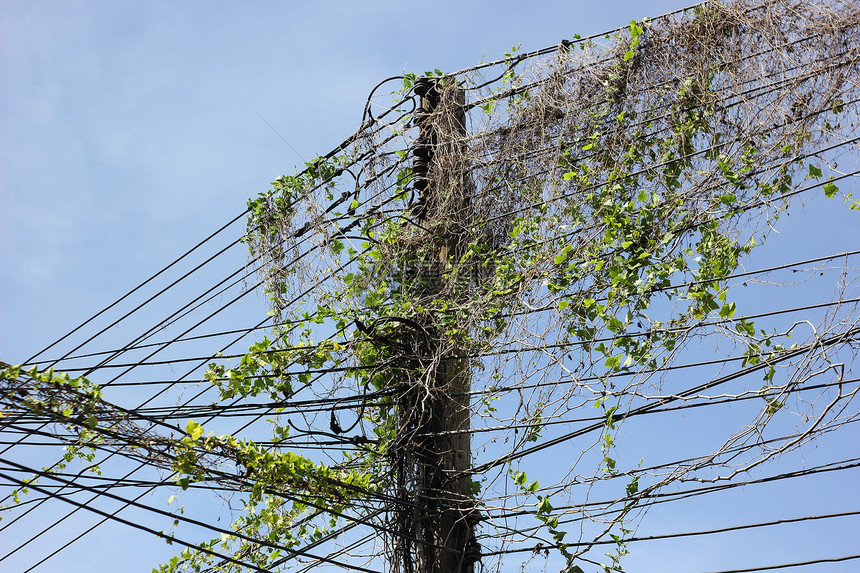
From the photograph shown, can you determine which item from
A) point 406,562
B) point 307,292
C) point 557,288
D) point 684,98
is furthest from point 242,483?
point 684,98

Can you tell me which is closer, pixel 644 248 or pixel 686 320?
pixel 686 320

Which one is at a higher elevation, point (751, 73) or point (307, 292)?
point (751, 73)

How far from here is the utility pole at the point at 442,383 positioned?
458cm

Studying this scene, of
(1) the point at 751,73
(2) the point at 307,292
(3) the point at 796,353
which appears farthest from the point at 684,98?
(2) the point at 307,292

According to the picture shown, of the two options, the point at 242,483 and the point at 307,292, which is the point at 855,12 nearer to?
the point at 307,292

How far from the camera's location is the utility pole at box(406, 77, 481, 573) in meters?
4.58

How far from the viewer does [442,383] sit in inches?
190

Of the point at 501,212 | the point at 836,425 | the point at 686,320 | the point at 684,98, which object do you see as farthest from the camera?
the point at 501,212

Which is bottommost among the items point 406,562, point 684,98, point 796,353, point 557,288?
point 406,562

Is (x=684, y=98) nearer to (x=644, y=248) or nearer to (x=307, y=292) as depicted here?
(x=644, y=248)

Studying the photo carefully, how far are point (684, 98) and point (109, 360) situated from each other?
13.2 feet

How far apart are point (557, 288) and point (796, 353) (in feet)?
4.23

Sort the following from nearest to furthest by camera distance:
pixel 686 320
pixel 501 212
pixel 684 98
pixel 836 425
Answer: pixel 836 425 < pixel 686 320 < pixel 684 98 < pixel 501 212

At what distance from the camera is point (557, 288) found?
460 cm
